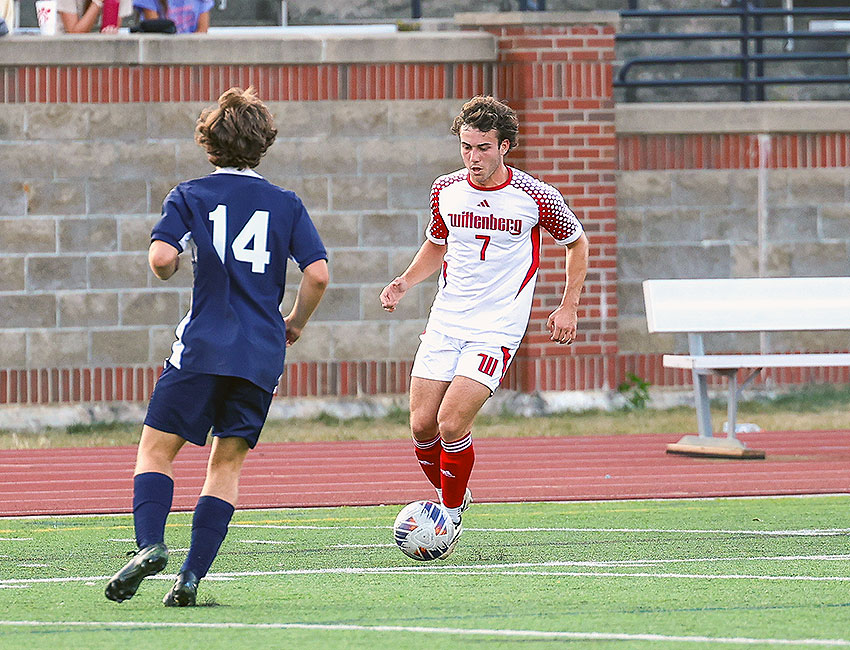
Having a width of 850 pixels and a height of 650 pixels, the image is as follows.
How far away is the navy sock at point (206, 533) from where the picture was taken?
5754mm

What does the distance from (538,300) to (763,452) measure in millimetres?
3457

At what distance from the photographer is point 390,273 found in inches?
A: 608

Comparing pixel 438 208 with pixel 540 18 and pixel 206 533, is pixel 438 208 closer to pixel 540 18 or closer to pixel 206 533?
pixel 206 533

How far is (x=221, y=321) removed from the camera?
580 cm

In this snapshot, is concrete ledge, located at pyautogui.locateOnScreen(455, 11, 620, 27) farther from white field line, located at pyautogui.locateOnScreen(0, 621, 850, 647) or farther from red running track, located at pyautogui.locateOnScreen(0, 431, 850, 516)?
white field line, located at pyautogui.locateOnScreen(0, 621, 850, 647)

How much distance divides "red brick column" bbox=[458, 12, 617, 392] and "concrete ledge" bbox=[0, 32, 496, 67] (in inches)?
15.1

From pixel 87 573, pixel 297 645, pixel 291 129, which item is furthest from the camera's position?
pixel 291 129

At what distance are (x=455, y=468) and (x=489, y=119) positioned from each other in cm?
160

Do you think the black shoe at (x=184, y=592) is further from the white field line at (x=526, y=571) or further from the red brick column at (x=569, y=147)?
the red brick column at (x=569, y=147)

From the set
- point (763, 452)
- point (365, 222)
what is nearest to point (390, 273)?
point (365, 222)

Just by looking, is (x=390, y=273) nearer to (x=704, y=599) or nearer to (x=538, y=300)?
(x=538, y=300)

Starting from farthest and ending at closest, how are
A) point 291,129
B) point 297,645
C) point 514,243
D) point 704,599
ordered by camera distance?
point 291,129 < point 514,243 < point 704,599 < point 297,645

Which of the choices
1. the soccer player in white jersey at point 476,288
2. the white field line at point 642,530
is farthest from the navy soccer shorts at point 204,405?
the white field line at point 642,530

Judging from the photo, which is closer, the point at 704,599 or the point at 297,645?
the point at 297,645
